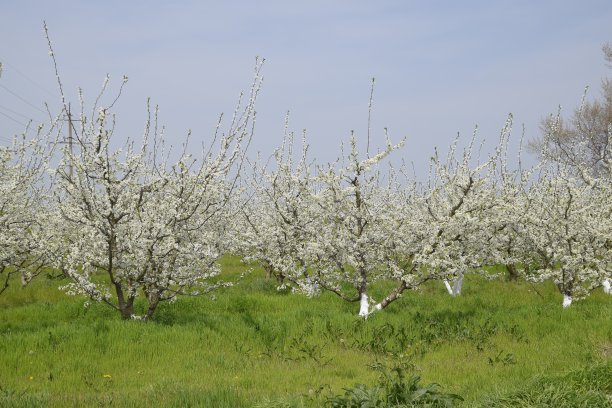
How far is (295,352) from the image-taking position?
9.31 metres

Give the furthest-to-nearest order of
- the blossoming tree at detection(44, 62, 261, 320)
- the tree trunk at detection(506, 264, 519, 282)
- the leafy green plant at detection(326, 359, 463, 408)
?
the tree trunk at detection(506, 264, 519, 282) → the blossoming tree at detection(44, 62, 261, 320) → the leafy green plant at detection(326, 359, 463, 408)

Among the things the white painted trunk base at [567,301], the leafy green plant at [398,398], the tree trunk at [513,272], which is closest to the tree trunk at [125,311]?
the leafy green plant at [398,398]

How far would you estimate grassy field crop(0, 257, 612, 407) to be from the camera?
6.20 meters

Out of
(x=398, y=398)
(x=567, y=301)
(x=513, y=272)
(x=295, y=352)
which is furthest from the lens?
(x=513, y=272)

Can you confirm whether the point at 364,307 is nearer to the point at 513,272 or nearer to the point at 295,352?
the point at 295,352

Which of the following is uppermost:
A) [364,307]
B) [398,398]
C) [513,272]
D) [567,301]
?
[513,272]

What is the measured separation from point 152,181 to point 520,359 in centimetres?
787

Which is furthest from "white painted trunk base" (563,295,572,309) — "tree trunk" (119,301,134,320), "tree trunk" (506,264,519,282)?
"tree trunk" (119,301,134,320)

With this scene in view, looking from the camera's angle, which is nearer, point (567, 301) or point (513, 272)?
point (567, 301)

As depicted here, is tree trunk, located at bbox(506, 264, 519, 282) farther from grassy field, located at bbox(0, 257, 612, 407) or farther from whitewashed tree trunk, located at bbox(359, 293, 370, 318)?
whitewashed tree trunk, located at bbox(359, 293, 370, 318)

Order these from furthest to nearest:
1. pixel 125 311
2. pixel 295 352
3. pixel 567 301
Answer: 1. pixel 567 301
2. pixel 125 311
3. pixel 295 352

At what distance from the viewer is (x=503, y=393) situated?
5.84 meters

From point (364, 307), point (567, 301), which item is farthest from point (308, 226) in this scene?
point (567, 301)

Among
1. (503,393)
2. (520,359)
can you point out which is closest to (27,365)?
(503,393)
